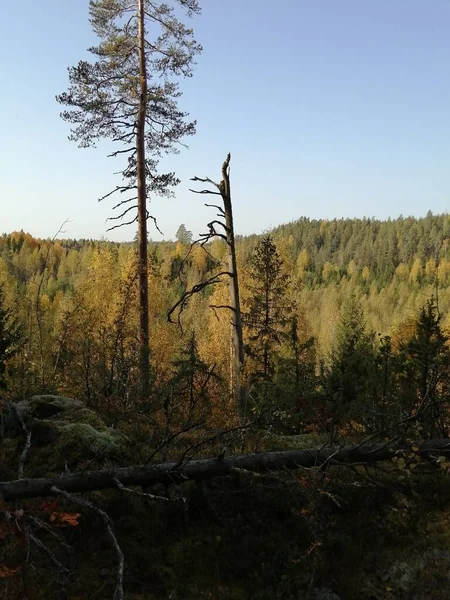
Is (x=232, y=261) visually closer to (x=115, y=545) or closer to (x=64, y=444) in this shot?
(x=64, y=444)

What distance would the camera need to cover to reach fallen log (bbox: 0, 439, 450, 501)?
167 inches

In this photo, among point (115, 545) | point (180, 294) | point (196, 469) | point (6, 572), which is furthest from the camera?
point (180, 294)

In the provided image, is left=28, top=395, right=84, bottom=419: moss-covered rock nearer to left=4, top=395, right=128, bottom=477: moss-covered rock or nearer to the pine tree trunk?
→ left=4, top=395, right=128, bottom=477: moss-covered rock

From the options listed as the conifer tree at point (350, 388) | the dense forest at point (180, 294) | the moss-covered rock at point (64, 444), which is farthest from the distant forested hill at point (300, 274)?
the moss-covered rock at point (64, 444)

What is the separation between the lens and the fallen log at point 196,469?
13.9 feet

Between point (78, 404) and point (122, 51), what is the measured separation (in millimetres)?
10496

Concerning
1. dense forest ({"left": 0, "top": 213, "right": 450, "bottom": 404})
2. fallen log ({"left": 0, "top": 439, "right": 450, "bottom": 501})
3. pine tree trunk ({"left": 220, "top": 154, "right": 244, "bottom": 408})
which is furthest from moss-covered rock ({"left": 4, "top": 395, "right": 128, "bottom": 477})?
pine tree trunk ({"left": 220, "top": 154, "right": 244, "bottom": 408})

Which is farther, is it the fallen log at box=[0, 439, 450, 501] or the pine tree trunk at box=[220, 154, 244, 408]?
the pine tree trunk at box=[220, 154, 244, 408]

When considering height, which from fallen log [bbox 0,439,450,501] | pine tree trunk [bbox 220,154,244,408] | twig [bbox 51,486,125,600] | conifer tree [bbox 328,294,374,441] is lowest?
conifer tree [bbox 328,294,374,441]

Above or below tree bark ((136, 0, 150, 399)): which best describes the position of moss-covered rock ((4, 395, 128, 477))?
below

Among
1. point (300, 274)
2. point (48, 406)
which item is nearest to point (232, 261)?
point (48, 406)

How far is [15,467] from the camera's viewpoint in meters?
5.90

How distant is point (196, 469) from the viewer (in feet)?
16.2

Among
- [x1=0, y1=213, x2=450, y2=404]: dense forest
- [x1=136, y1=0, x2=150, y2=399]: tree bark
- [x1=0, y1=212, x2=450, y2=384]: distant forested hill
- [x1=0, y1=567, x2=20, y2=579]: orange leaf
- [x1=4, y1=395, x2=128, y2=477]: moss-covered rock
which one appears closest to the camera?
[x1=0, y1=567, x2=20, y2=579]: orange leaf
